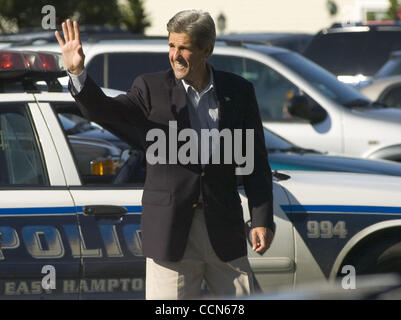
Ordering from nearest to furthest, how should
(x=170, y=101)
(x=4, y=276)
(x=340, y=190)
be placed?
1. (x=170, y=101)
2. (x=4, y=276)
3. (x=340, y=190)

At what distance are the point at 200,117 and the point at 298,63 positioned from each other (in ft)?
18.9

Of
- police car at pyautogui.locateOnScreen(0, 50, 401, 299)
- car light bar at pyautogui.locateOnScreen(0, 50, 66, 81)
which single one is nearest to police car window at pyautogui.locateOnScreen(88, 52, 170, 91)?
police car at pyautogui.locateOnScreen(0, 50, 401, 299)

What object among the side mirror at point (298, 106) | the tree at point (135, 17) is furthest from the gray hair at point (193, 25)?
the tree at point (135, 17)

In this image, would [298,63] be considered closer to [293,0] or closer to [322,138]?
[322,138]

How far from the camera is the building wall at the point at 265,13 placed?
3916cm

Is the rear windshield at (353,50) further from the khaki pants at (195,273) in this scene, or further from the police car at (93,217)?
the khaki pants at (195,273)

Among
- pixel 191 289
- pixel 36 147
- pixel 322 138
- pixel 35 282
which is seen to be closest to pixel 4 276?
pixel 35 282

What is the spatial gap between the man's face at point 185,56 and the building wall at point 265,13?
34296mm

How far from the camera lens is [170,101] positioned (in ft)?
14.1

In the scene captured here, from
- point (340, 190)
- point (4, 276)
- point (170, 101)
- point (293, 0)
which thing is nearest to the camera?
point (170, 101)

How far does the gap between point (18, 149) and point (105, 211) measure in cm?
57

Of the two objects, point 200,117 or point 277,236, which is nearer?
point 200,117

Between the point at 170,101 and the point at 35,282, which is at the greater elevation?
the point at 170,101

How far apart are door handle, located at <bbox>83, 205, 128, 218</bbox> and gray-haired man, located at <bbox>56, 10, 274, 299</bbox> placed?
1062mm
